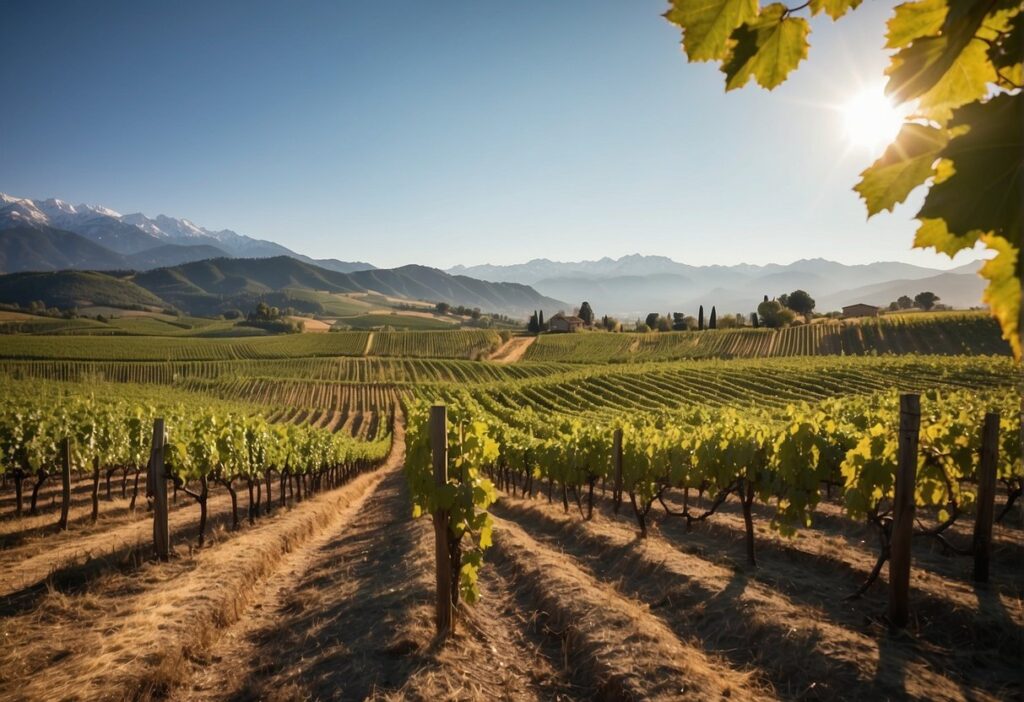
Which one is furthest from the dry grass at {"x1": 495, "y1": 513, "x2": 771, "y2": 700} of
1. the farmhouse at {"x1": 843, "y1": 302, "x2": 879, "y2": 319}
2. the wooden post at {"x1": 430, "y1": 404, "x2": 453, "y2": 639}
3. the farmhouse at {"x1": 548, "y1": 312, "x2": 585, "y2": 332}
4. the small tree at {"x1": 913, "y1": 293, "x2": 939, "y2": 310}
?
the small tree at {"x1": 913, "y1": 293, "x2": 939, "y2": 310}

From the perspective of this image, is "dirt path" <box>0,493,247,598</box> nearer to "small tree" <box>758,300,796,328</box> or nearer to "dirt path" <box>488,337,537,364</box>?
"dirt path" <box>488,337,537,364</box>

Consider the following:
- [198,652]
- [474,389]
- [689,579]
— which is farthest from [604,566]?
[474,389]

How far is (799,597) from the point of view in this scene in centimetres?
691

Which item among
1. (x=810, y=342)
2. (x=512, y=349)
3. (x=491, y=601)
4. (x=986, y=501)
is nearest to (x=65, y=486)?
(x=491, y=601)

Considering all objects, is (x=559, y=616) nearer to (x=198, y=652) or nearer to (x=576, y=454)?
(x=198, y=652)

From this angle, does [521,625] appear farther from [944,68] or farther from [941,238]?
[944,68]

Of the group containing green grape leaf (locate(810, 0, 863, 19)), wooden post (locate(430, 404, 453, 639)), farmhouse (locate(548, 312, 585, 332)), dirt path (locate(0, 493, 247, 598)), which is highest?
farmhouse (locate(548, 312, 585, 332))

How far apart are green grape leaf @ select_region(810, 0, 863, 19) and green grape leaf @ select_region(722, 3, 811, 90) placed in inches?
1.6

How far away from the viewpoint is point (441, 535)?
609 cm

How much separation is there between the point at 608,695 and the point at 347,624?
3.32 meters

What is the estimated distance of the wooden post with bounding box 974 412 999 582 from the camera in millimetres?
7148

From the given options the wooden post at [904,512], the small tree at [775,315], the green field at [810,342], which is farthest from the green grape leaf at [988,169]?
the small tree at [775,315]

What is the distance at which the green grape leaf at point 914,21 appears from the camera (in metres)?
0.83

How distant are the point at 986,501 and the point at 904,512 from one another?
2.81m
